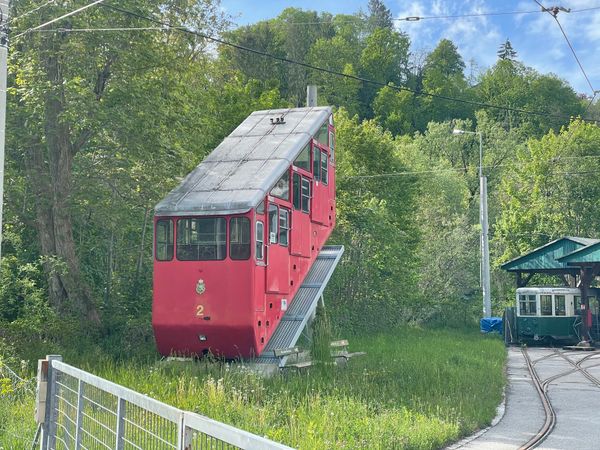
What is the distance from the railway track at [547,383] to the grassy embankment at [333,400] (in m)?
0.94

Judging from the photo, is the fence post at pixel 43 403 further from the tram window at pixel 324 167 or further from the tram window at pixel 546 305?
the tram window at pixel 546 305

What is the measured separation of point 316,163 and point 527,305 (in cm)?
1777

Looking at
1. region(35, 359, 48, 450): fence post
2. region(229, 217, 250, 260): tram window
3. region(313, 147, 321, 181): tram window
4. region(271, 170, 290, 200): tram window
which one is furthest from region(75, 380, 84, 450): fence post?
region(313, 147, 321, 181): tram window

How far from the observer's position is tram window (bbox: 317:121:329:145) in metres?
19.9

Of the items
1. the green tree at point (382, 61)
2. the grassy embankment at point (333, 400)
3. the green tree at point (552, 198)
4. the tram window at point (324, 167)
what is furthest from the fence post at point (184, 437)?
the green tree at point (382, 61)

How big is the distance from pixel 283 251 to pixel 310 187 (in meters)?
2.61

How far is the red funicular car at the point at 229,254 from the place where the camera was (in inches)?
610

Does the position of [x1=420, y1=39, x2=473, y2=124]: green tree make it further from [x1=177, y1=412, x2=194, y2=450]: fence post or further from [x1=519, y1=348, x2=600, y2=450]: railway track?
[x1=177, y1=412, x2=194, y2=450]: fence post

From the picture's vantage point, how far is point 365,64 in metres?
77.4

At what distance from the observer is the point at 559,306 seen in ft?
108

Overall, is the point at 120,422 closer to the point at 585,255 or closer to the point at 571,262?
the point at 585,255

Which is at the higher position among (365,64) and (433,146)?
(365,64)

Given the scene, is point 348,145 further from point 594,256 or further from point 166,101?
point 166,101

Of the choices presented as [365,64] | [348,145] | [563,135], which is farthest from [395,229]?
[365,64]
